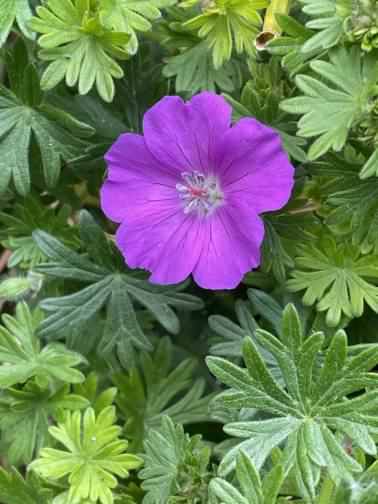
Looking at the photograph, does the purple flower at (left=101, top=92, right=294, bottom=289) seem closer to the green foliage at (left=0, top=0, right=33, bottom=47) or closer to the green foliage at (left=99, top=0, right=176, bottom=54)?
the green foliage at (left=99, top=0, right=176, bottom=54)

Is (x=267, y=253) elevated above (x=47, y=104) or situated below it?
below

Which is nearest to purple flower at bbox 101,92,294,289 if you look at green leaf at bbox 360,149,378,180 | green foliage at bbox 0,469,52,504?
green leaf at bbox 360,149,378,180

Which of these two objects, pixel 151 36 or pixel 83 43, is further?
pixel 151 36

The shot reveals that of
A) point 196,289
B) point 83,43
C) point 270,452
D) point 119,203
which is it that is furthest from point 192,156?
point 270,452

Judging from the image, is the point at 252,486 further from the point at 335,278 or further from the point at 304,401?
the point at 335,278

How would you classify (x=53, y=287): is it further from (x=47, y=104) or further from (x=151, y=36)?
(x=151, y=36)

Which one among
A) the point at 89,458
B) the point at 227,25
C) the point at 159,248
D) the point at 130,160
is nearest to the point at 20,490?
the point at 89,458
